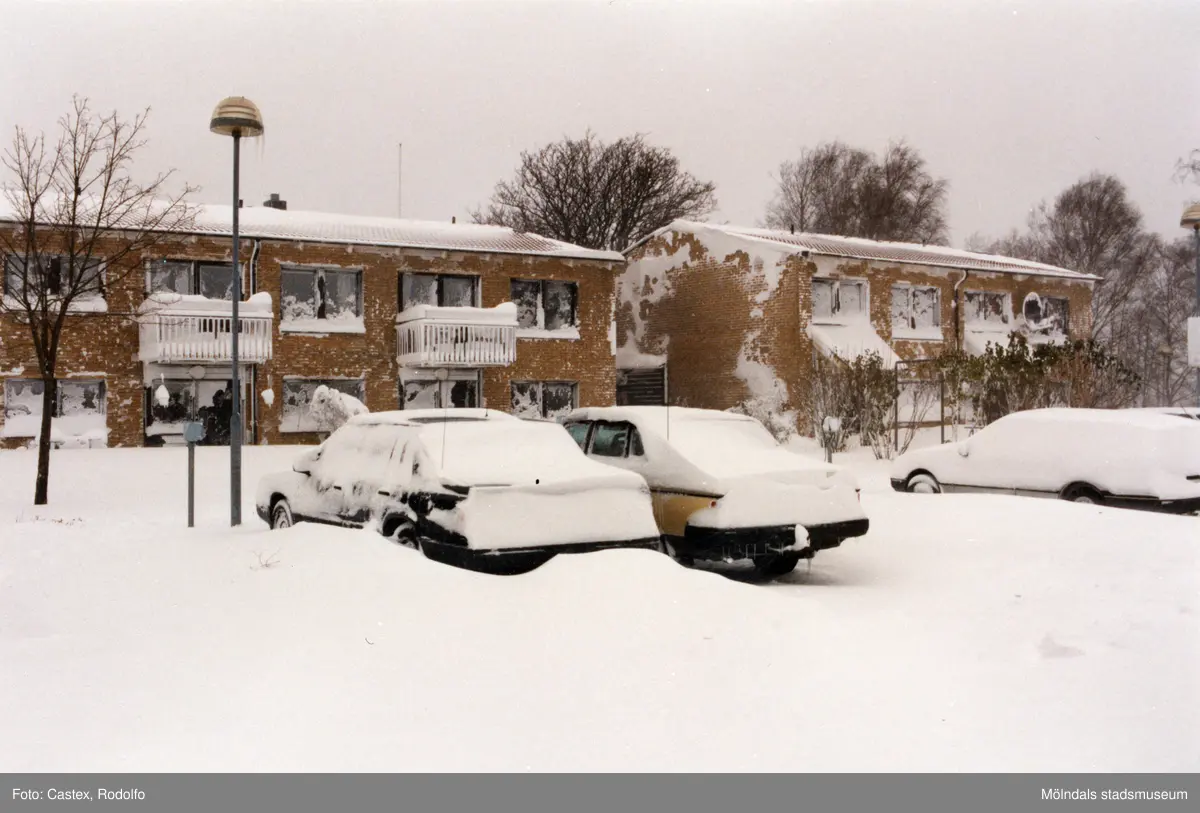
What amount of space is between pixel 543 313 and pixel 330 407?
21.5ft

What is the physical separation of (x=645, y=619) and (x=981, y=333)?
2573 centimetres

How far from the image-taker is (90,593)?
6.01 meters

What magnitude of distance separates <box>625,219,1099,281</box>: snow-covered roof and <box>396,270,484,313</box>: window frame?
6.75 m

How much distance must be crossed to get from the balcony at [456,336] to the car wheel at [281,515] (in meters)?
12.4

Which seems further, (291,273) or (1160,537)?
(291,273)

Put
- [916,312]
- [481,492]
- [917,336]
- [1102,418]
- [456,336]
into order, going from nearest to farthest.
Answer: [481,492] → [1102,418] → [456,336] → [917,336] → [916,312]

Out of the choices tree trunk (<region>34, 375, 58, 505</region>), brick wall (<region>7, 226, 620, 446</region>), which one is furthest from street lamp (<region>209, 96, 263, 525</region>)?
brick wall (<region>7, 226, 620, 446</region>)

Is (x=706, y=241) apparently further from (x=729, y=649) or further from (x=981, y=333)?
(x=729, y=649)

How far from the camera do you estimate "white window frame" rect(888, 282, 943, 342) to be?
27.1 metres

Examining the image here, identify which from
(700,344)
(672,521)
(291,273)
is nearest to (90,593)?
(672,521)

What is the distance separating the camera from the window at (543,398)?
24578 millimetres

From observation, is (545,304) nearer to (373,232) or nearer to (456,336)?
(456,336)

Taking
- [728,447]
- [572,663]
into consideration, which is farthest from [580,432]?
[572,663]

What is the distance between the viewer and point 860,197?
4566cm
